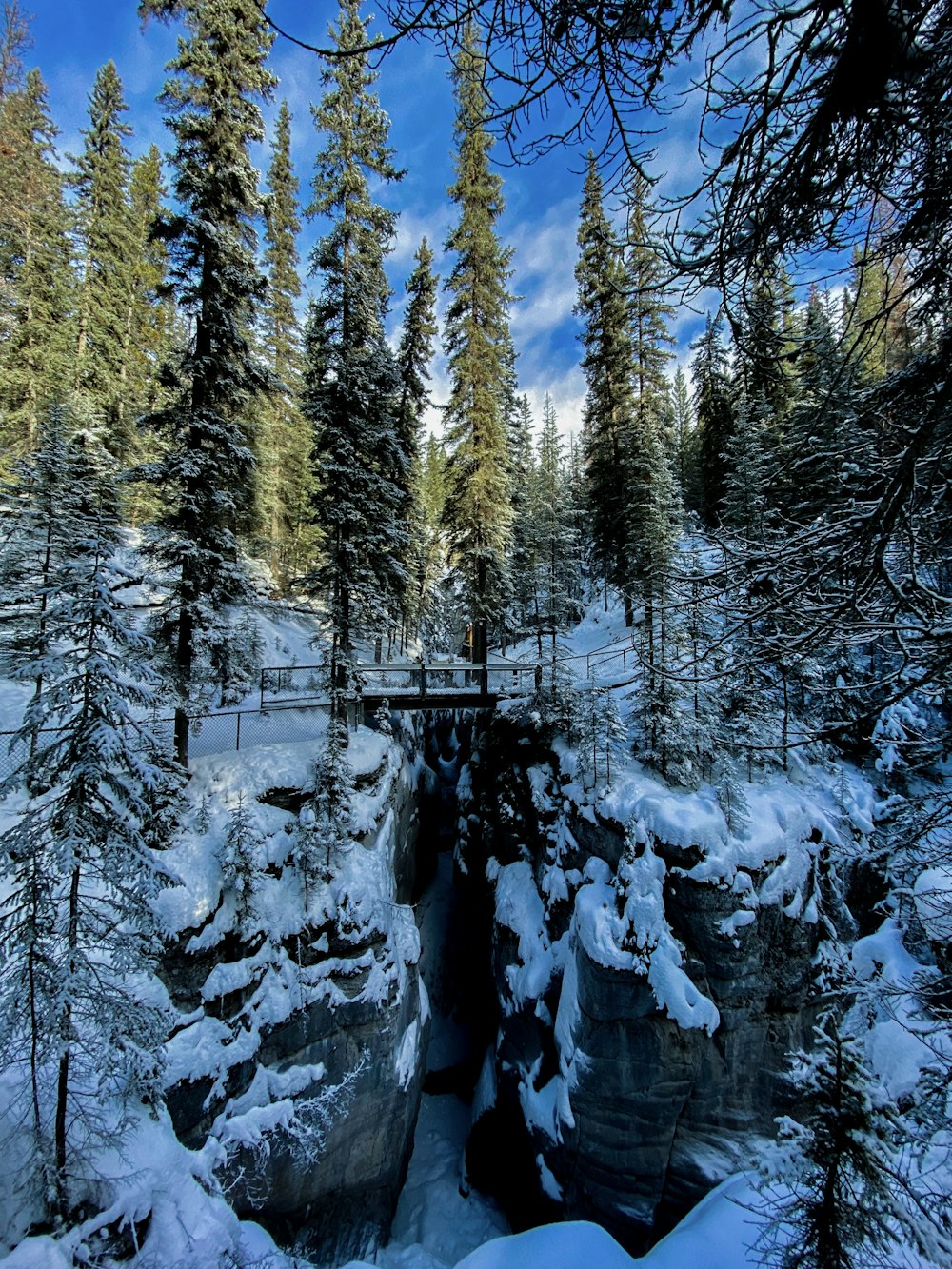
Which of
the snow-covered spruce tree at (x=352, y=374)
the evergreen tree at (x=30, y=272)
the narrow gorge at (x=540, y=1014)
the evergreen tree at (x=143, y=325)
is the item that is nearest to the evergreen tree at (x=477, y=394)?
the snow-covered spruce tree at (x=352, y=374)

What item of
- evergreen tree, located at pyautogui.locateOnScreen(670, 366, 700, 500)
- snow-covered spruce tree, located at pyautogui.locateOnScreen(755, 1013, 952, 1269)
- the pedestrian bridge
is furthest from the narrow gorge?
evergreen tree, located at pyautogui.locateOnScreen(670, 366, 700, 500)

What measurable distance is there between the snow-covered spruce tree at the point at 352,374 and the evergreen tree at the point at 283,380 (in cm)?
683

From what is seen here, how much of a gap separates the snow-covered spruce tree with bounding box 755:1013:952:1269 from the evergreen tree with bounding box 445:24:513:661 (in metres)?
12.0

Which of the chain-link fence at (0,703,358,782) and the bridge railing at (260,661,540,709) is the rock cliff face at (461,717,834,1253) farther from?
the chain-link fence at (0,703,358,782)

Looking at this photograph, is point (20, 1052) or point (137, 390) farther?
point (137, 390)

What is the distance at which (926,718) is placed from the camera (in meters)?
11.9

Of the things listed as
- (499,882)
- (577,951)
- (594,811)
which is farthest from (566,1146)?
(594,811)

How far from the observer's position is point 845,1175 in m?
4.37

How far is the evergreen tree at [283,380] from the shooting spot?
19094mm

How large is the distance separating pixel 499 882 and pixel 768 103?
541 inches

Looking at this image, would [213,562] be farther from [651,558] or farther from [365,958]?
[651,558]

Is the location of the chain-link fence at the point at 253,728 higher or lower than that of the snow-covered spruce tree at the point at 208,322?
lower

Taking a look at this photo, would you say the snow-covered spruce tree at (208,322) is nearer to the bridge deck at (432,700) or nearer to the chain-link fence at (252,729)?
the chain-link fence at (252,729)

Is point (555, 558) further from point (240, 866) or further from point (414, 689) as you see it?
point (240, 866)
